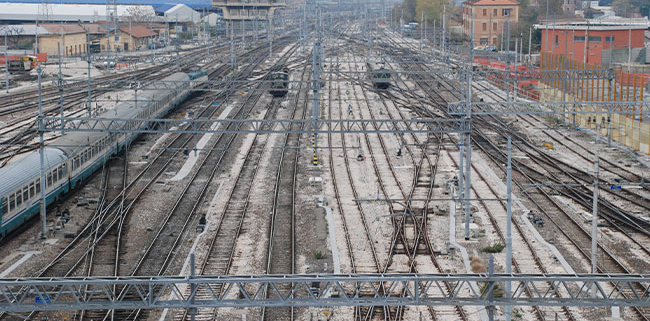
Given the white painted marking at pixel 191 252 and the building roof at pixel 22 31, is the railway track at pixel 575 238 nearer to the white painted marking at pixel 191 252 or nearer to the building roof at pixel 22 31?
the white painted marking at pixel 191 252

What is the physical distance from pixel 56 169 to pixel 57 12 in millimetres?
70147

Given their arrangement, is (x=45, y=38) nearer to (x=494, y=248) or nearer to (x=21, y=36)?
(x=21, y=36)

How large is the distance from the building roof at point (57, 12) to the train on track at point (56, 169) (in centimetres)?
5470

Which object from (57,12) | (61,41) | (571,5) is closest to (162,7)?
(57,12)

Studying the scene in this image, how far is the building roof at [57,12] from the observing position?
3319 inches

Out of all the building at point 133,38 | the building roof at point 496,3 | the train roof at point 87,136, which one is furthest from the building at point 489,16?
the train roof at point 87,136

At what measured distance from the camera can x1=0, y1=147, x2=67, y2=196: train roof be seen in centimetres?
2012

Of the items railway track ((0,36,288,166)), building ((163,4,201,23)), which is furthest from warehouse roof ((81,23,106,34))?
building ((163,4,201,23))

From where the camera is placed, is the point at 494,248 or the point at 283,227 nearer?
the point at 494,248

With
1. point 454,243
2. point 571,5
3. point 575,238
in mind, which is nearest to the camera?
point 454,243

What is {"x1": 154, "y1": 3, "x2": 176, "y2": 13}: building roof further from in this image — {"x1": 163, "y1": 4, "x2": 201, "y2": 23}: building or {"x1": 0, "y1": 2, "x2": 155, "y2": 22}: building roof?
{"x1": 0, "y1": 2, "x2": 155, "y2": 22}: building roof

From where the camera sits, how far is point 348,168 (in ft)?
97.8

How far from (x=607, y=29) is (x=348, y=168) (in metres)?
21.5

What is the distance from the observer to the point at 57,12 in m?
88.9
